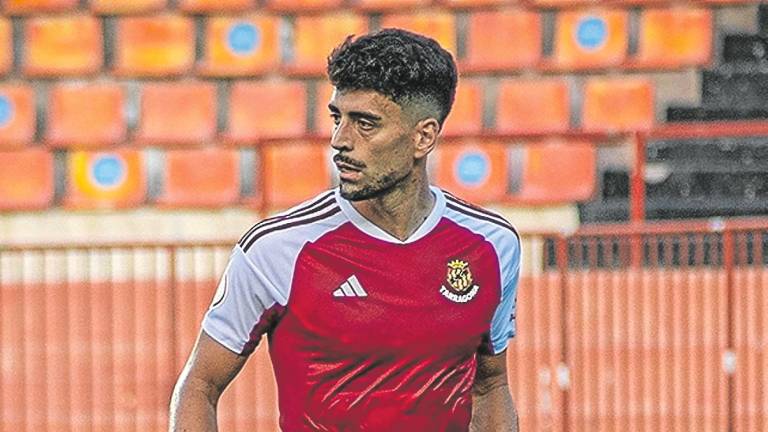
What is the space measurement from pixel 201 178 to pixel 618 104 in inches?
105

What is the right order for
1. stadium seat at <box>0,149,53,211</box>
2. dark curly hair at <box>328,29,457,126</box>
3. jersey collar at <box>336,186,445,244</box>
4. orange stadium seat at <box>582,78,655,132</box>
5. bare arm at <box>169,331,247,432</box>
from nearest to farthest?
dark curly hair at <box>328,29,457,126</box> < bare arm at <box>169,331,247,432</box> < jersey collar at <box>336,186,445,244</box> < orange stadium seat at <box>582,78,655,132</box> < stadium seat at <box>0,149,53,211</box>

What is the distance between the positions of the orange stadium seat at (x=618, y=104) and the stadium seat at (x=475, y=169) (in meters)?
0.62

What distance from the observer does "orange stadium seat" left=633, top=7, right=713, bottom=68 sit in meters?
11.3

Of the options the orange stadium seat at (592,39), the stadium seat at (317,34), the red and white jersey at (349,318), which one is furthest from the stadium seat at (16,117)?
the red and white jersey at (349,318)

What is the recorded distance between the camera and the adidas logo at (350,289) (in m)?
4.07

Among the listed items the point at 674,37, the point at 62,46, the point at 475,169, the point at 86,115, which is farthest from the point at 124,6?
the point at 674,37

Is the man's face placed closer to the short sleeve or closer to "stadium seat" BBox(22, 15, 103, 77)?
the short sleeve

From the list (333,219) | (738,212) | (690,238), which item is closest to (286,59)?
(738,212)

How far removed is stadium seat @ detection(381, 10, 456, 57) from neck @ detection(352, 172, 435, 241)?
744cm

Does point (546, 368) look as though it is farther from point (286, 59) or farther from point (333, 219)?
point (333, 219)

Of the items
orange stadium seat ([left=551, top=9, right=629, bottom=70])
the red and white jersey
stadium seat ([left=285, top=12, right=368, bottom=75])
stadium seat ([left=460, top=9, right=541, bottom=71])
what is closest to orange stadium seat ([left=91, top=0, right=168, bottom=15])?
stadium seat ([left=285, top=12, right=368, bottom=75])

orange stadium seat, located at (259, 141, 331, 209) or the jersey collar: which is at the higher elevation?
the jersey collar

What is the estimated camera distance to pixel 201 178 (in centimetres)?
1152

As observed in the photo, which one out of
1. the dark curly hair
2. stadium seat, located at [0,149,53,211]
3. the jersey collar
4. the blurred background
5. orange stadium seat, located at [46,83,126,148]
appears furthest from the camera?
orange stadium seat, located at [46,83,126,148]
